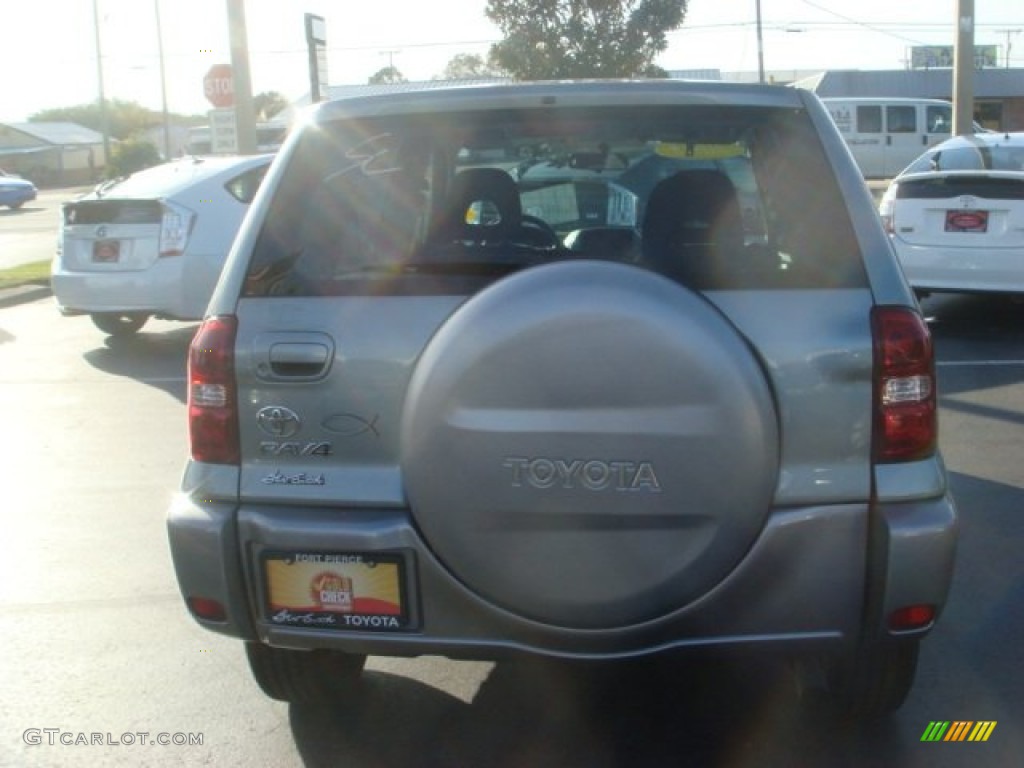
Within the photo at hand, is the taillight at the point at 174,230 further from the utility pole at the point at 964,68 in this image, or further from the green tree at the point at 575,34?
the green tree at the point at 575,34

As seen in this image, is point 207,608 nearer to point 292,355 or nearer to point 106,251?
point 292,355

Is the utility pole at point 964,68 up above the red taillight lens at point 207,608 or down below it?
above

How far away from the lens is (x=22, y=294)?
15117mm

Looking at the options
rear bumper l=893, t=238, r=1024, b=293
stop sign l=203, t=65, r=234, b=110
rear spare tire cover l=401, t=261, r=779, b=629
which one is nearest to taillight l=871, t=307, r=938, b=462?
rear spare tire cover l=401, t=261, r=779, b=629

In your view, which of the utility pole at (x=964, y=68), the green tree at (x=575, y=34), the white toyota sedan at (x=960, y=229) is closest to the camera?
the white toyota sedan at (x=960, y=229)

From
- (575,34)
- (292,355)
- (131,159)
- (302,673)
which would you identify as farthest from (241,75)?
(131,159)

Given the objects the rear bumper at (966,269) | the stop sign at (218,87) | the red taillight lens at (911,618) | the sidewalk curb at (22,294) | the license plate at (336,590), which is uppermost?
the stop sign at (218,87)

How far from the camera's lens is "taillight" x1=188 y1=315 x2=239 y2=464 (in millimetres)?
3439

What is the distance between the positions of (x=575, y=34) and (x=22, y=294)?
22872mm

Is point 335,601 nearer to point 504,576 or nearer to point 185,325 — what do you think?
point 504,576

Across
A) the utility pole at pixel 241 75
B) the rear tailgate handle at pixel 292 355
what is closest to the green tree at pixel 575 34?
the utility pole at pixel 241 75

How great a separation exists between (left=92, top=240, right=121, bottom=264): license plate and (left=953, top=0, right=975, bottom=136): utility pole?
11.8 m

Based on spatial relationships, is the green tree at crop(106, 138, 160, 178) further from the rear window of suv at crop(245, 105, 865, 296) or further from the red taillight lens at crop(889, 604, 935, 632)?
the red taillight lens at crop(889, 604, 935, 632)

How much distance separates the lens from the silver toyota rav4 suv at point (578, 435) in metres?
3.11
